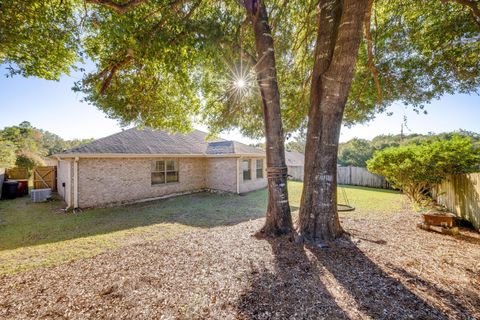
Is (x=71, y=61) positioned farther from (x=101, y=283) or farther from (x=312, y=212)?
(x=312, y=212)

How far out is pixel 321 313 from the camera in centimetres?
218

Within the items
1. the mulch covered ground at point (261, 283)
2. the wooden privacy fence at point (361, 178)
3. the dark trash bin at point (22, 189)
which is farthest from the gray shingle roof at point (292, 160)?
the dark trash bin at point (22, 189)

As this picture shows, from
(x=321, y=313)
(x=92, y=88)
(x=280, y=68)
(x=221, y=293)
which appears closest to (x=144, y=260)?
(x=221, y=293)

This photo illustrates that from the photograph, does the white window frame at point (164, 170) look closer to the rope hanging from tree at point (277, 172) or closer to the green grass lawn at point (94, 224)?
the green grass lawn at point (94, 224)

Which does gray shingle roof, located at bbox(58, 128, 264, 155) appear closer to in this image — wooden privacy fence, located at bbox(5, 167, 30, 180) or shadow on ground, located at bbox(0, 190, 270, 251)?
shadow on ground, located at bbox(0, 190, 270, 251)

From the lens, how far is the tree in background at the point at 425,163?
6012 millimetres

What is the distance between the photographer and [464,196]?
6027 mm

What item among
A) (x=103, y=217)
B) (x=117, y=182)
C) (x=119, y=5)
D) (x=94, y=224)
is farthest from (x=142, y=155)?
(x=119, y=5)

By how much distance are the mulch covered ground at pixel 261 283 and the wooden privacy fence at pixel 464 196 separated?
72.9 inches

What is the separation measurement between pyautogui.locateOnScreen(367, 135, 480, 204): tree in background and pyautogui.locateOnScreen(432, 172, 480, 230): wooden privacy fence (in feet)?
1.13

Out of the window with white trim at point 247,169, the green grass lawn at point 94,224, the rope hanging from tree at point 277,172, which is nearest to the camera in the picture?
the rope hanging from tree at point 277,172

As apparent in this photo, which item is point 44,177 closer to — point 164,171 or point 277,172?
point 164,171

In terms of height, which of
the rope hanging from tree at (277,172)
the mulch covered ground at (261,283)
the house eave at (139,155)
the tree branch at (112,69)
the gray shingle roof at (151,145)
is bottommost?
the mulch covered ground at (261,283)

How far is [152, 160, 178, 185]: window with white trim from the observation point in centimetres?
1141
